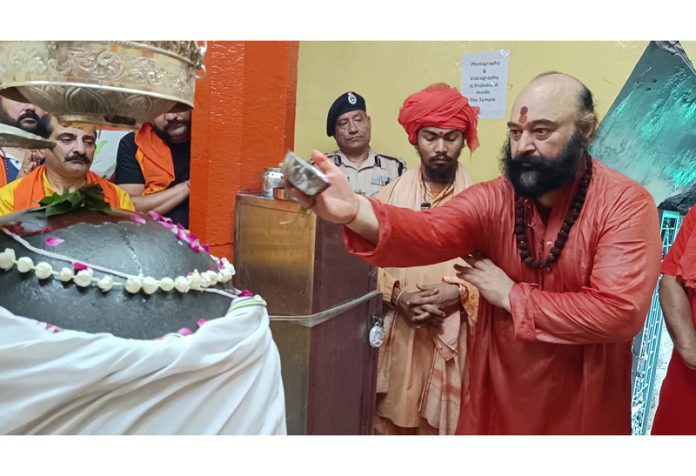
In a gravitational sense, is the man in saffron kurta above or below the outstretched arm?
below

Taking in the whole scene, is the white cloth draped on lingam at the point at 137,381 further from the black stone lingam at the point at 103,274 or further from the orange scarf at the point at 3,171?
the orange scarf at the point at 3,171

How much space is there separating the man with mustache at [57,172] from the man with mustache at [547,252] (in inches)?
30.1

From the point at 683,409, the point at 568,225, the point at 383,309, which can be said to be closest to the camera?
the point at 568,225

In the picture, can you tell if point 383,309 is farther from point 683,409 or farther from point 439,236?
point 683,409

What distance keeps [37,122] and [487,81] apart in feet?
4.17

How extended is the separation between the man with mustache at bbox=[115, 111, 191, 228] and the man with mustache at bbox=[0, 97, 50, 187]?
215 mm

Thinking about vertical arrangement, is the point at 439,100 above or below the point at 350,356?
above

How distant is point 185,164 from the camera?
1860mm

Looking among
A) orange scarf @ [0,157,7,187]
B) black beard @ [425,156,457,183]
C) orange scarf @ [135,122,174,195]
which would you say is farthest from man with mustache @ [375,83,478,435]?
orange scarf @ [0,157,7,187]

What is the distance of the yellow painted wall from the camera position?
1632 millimetres

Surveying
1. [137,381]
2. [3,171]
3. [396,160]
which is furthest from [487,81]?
[3,171]

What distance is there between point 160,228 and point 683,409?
4.74 feet

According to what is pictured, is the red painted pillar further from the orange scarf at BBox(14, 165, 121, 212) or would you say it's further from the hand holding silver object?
the hand holding silver object

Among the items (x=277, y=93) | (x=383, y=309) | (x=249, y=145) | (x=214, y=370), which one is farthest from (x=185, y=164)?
(x=214, y=370)
